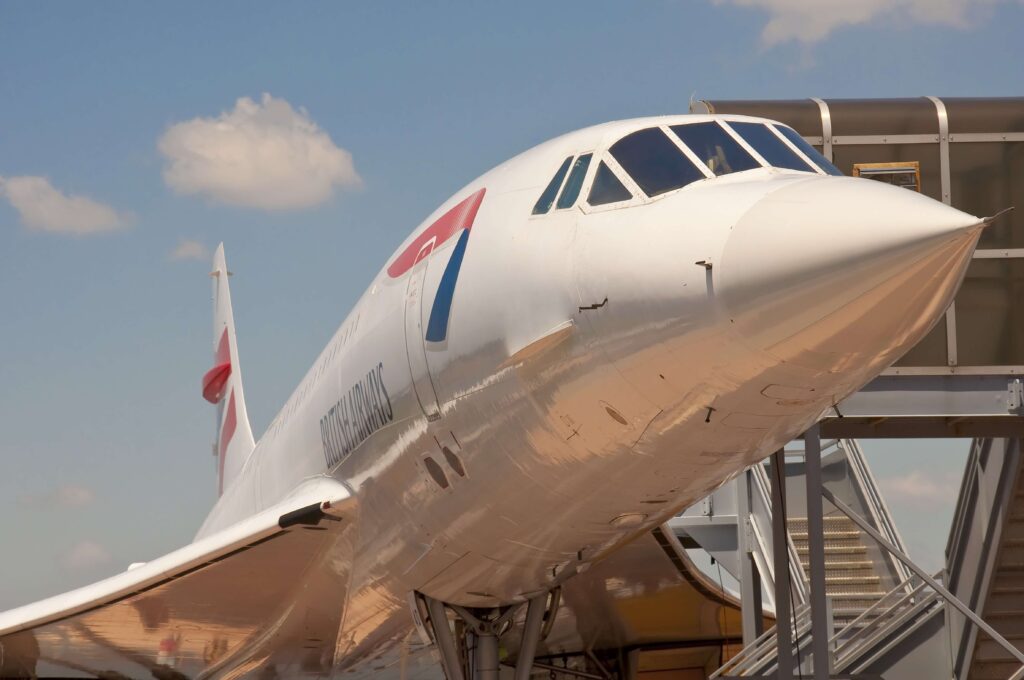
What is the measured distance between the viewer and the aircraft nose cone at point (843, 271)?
464 centimetres

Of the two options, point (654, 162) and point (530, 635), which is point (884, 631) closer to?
point (530, 635)

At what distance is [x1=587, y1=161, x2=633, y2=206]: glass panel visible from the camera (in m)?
5.80

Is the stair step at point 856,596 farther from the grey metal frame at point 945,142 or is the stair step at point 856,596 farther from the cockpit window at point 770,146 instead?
the cockpit window at point 770,146

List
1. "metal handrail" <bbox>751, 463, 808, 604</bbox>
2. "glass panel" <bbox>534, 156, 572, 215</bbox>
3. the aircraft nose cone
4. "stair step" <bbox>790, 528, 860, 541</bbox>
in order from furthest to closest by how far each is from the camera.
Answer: "stair step" <bbox>790, 528, 860, 541</bbox> → "metal handrail" <bbox>751, 463, 808, 604</bbox> → "glass panel" <bbox>534, 156, 572, 215</bbox> → the aircraft nose cone

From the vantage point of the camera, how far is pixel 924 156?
1008 cm

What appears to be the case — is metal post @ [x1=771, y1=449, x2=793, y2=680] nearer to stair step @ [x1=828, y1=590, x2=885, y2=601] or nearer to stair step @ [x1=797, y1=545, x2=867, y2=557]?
stair step @ [x1=828, y1=590, x2=885, y2=601]

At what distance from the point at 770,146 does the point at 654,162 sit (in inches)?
22.5

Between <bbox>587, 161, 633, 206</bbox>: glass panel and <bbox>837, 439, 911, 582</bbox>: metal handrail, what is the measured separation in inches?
439

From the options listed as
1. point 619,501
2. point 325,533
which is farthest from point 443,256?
point 325,533

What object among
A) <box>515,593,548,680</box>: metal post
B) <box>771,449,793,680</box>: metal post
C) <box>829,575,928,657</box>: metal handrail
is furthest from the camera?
<box>829,575,928,657</box>: metal handrail

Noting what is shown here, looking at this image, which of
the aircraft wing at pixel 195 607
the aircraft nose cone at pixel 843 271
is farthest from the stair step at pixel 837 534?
the aircraft nose cone at pixel 843 271

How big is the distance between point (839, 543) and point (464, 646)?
9.82 meters

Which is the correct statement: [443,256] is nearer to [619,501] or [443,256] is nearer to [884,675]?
[619,501]

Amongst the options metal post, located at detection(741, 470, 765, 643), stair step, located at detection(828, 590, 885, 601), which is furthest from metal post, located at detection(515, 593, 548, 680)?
stair step, located at detection(828, 590, 885, 601)
